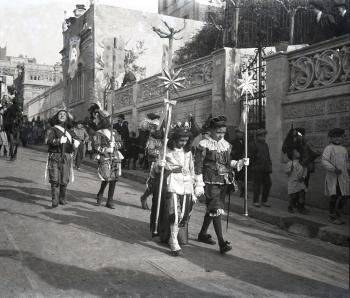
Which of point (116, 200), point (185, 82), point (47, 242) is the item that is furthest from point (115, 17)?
point (47, 242)

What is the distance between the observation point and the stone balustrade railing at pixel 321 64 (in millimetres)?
9352

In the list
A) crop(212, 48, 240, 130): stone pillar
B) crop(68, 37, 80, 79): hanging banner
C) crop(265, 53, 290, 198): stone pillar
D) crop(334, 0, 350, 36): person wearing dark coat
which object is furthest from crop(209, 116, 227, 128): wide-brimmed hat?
crop(68, 37, 80, 79): hanging banner

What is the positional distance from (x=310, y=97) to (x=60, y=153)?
18.4 feet

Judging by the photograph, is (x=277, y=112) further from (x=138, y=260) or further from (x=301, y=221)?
(x=138, y=260)

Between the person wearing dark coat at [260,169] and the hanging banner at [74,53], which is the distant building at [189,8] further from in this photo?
the person wearing dark coat at [260,169]

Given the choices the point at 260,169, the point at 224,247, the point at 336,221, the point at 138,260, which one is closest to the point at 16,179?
the point at 260,169

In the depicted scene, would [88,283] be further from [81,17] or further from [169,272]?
[81,17]

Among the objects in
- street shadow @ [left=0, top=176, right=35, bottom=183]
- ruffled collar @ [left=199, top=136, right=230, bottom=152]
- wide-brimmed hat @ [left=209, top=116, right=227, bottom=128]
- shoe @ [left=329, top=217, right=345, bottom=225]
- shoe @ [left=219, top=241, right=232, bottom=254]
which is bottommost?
shoe @ [left=219, top=241, right=232, bottom=254]

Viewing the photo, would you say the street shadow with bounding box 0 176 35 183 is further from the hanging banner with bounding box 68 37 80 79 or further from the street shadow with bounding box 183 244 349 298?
the hanging banner with bounding box 68 37 80 79

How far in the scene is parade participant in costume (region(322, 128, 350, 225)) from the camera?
8305mm

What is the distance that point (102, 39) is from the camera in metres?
29.0

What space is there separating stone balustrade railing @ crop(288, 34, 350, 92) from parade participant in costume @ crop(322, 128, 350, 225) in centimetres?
163

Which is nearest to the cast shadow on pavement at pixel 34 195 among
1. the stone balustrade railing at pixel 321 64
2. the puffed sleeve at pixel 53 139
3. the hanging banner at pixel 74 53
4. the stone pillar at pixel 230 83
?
the puffed sleeve at pixel 53 139

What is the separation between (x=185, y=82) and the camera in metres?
15.6
